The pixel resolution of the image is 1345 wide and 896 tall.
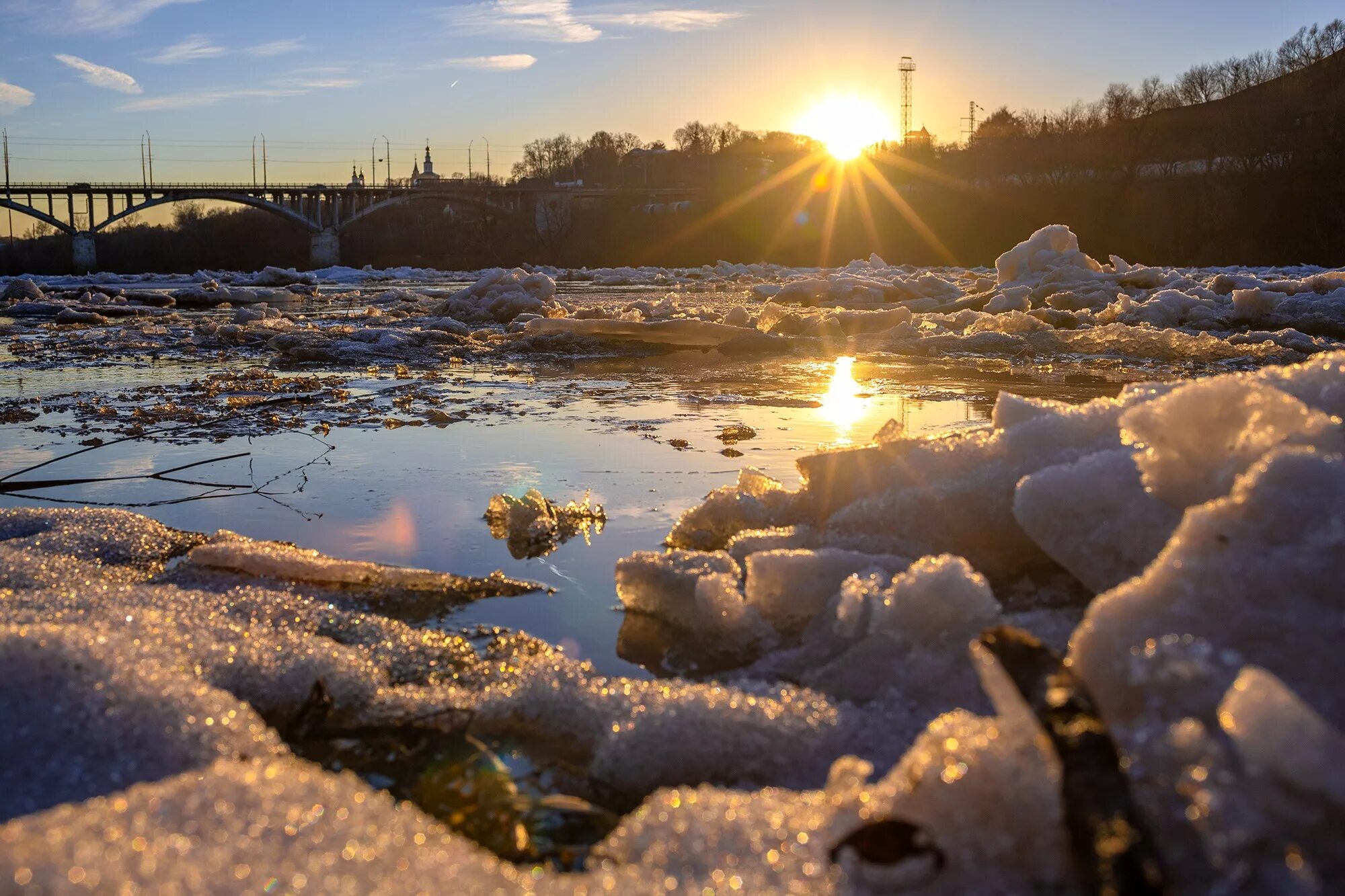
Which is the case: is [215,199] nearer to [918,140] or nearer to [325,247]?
[325,247]

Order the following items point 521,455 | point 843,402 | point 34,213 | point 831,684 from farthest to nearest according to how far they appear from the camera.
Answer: point 34,213
point 843,402
point 521,455
point 831,684

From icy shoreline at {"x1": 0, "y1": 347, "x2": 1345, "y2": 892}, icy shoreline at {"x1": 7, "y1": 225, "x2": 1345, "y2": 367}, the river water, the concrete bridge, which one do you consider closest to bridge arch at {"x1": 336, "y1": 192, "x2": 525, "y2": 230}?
the concrete bridge

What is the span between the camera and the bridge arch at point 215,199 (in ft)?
186

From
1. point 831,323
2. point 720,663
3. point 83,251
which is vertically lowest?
point 720,663

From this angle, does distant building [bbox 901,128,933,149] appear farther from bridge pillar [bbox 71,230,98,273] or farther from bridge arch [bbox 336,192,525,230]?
bridge pillar [bbox 71,230,98,273]

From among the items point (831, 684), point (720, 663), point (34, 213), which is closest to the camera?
point (831, 684)

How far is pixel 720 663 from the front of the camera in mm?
1656

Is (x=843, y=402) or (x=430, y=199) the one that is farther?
(x=430, y=199)

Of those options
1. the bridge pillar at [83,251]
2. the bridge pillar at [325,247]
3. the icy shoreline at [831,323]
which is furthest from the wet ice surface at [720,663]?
the bridge pillar at [325,247]

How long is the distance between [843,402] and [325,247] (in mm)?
61403

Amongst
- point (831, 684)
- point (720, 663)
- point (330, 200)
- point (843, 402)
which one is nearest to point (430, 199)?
point (330, 200)

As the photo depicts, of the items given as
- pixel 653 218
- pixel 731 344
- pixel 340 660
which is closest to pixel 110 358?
pixel 731 344

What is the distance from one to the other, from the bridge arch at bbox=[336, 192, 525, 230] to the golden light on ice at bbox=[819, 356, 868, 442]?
5906cm

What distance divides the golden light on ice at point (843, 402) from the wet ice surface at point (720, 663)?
0.53 m
